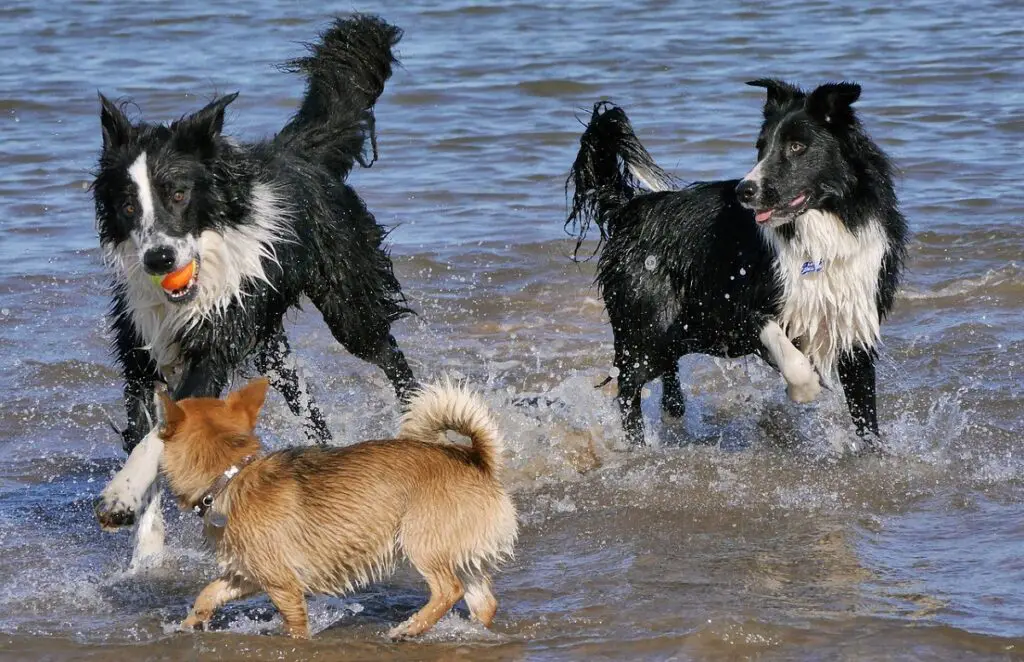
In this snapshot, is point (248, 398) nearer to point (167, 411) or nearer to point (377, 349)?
point (167, 411)

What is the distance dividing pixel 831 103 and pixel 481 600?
8.77ft

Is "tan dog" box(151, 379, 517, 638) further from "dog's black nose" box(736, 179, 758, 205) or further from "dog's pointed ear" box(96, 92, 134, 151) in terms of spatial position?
"dog's black nose" box(736, 179, 758, 205)

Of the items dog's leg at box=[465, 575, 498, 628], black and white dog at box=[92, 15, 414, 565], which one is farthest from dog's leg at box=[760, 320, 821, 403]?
Answer: dog's leg at box=[465, 575, 498, 628]

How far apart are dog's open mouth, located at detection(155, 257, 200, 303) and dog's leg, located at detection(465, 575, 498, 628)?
5.40 ft

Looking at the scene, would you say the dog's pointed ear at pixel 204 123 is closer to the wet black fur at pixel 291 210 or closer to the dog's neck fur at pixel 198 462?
the wet black fur at pixel 291 210

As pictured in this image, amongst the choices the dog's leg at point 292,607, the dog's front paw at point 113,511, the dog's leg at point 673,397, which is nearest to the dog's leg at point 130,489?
the dog's front paw at point 113,511

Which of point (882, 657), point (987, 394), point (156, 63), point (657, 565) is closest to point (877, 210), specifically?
point (987, 394)

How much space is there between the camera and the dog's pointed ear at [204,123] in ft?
17.3

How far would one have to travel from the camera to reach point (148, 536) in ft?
17.3

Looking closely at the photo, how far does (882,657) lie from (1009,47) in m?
11.9

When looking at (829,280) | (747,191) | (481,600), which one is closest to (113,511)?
(481,600)

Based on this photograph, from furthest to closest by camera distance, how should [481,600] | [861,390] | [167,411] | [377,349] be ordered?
[377,349] < [861,390] < [481,600] < [167,411]

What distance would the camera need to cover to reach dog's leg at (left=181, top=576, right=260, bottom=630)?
4.55 metres

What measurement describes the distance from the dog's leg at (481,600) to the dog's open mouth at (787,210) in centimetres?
216
